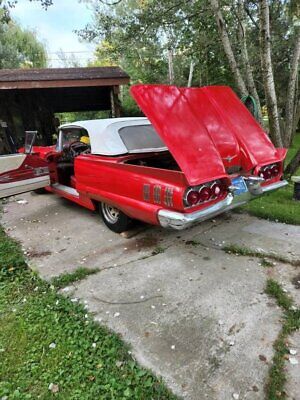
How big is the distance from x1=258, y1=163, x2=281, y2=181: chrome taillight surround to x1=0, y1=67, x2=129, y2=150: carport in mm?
5987

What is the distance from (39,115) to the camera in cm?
1162

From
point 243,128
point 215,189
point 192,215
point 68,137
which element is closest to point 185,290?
point 192,215

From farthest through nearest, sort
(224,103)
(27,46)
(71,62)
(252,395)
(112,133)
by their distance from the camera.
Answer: (71,62)
(27,46)
(112,133)
(224,103)
(252,395)

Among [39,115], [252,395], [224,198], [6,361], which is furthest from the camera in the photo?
[39,115]

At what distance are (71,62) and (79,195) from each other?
42677 mm

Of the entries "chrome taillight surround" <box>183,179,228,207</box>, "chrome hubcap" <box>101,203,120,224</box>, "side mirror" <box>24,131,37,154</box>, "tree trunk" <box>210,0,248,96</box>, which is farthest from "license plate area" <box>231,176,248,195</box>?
"tree trunk" <box>210,0,248,96</box>

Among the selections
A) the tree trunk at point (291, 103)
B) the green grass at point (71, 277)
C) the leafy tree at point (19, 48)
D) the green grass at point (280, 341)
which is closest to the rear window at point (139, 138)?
the green grass at point (71, 277)

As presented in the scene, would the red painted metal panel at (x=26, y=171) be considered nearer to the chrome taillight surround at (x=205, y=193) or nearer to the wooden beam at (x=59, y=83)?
the chrome taillight surround at (x=205, y=193)

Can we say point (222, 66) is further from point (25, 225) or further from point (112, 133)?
point (25, 225)

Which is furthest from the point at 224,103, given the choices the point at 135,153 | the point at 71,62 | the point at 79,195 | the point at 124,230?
the point at 71,62

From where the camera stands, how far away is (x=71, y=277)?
125 inches

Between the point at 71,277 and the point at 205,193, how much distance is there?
1670 mm

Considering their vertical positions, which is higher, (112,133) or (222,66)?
(222,66)

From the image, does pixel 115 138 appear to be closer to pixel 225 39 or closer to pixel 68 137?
pixel 68 137
